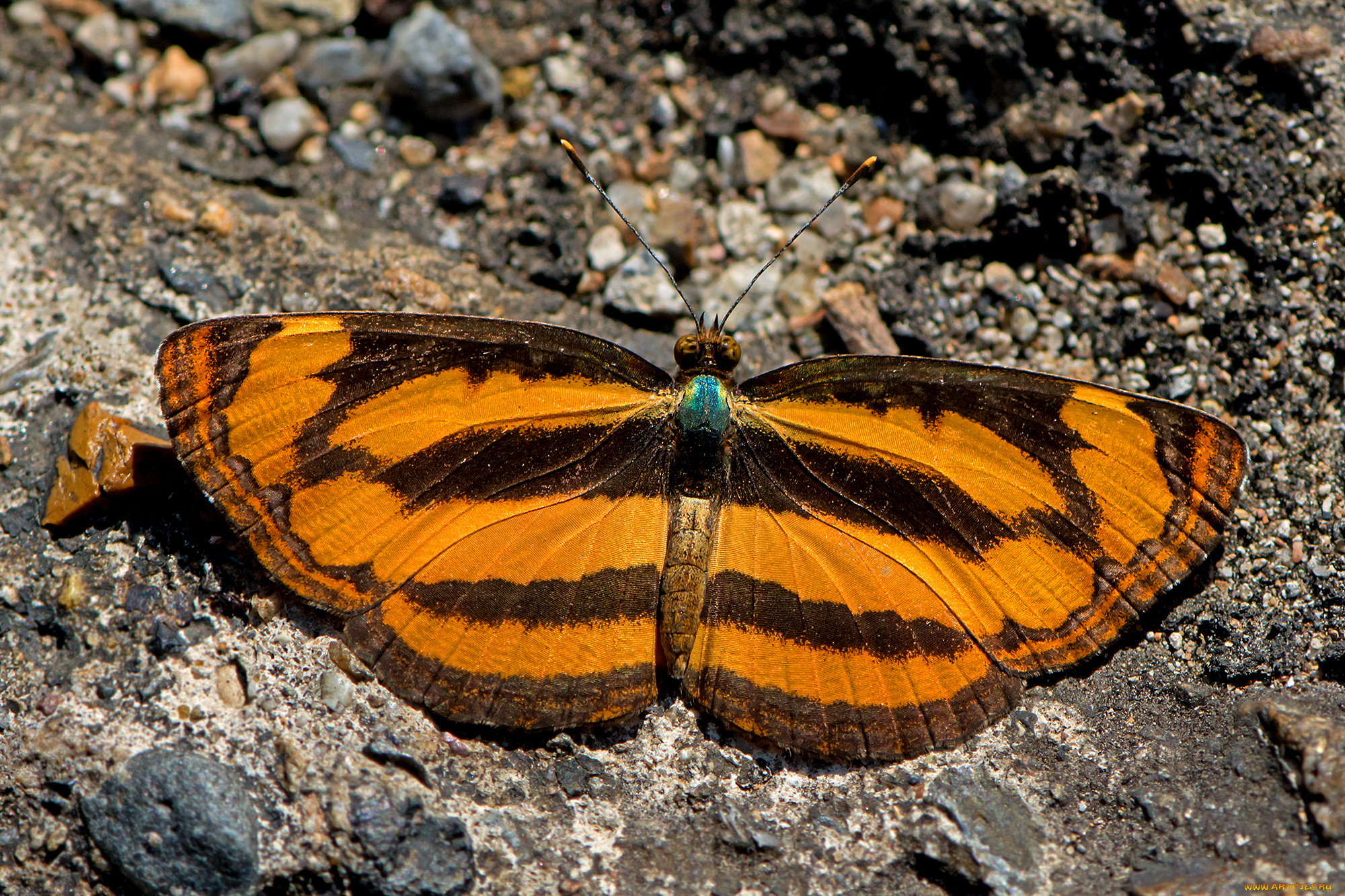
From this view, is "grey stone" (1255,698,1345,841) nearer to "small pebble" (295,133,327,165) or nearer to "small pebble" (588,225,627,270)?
"small pebble" (588,225,627,270)

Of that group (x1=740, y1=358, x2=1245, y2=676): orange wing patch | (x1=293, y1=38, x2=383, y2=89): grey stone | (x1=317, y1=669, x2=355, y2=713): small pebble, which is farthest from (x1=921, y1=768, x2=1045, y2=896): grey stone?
(x1=293, y1=38, x2=383, y2=89): grey stone

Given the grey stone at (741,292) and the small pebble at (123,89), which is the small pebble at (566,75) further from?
the small pebble at (123,89)

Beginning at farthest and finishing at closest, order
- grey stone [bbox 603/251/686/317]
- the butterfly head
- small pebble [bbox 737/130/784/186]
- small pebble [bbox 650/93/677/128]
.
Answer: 1. small pebble [bbox 650/93/677/128]
2. small pebble [bbox 737/130/784/186]
3. grey stone [bbox 603/251/686/317]
4. the butterfly head

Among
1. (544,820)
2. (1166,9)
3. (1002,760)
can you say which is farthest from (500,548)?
(1166,9)

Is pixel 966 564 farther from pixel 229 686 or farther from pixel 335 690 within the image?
pixel 229 686

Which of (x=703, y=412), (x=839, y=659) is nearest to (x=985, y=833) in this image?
(x=839, y=659)

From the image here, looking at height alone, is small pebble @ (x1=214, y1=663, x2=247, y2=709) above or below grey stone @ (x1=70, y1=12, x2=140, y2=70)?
below

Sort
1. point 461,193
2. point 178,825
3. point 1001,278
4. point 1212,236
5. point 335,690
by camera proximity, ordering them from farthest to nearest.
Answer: point 461,193 < point 1001,278 < point 1212,236 < point 335,690 < point 178,825
